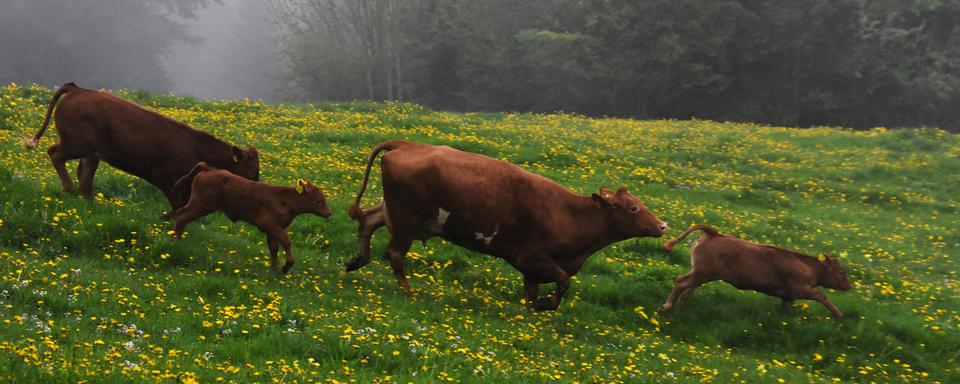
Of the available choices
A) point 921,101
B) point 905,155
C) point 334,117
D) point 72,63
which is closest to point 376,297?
point 334,117

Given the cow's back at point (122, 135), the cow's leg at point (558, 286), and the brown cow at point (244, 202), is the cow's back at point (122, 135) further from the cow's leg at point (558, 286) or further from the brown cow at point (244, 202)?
the cow's leg at point (558, 286)

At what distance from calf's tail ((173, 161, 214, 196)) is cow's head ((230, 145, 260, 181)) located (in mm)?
698

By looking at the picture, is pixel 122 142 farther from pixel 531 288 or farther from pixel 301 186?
pixel 531 288

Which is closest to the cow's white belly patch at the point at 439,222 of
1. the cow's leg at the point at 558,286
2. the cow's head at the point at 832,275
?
the cow's leg at the point at 558,286

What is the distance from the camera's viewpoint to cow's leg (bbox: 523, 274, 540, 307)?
11.0 m

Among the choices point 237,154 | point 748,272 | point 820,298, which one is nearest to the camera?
point 237,154

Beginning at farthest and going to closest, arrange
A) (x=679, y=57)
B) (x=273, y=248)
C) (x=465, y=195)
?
1. (x=679, y=57)
2. (x=465, y=195)
3. (x=273, y=248)

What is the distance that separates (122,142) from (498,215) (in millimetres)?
5158

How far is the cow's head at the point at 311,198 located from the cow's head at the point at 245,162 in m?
1.50

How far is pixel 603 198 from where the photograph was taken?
10703mm

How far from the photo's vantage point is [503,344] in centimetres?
873

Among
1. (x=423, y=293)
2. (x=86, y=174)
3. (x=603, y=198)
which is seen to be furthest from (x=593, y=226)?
(x=86, y=174)

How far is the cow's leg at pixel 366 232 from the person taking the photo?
1077cm

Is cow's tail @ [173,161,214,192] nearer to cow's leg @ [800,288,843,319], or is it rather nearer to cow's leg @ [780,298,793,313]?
cow's leg @ [780,298,793,313]
